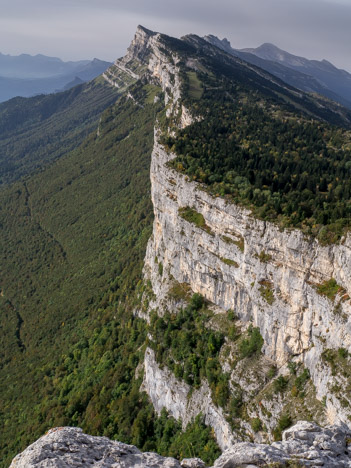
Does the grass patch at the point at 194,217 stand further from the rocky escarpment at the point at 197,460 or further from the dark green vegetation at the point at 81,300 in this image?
the rocky escarpment at the point at 197,460

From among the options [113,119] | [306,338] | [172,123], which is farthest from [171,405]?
[113,119]

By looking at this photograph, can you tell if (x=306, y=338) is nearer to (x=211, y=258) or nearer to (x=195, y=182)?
(x=211, y=258)

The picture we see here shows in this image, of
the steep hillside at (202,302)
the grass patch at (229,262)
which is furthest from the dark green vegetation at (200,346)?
the grass patch at (229,262)

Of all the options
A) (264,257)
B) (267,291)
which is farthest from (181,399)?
(264,257)

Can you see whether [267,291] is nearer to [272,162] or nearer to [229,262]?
[229,262]

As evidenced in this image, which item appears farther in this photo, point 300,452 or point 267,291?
point 267,291

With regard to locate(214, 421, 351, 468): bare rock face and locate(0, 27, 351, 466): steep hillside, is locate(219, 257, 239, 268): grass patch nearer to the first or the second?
locate(0, 27, 351, 466): steep hillside

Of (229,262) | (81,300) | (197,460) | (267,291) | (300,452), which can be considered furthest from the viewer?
(81,300)
